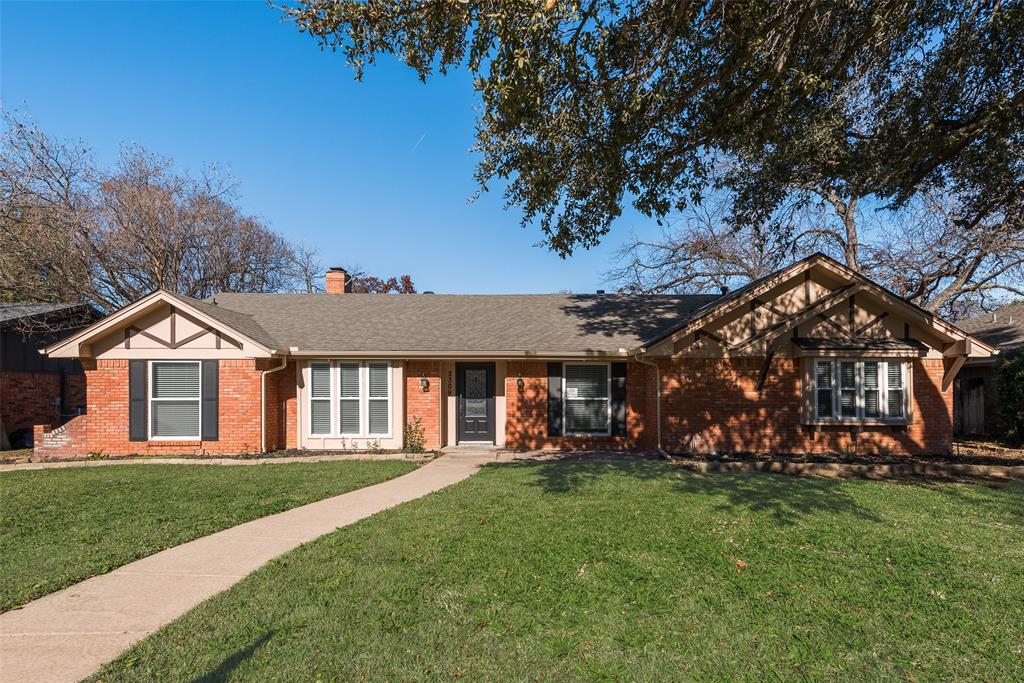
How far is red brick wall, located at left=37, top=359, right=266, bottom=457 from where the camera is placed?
12.8 meters

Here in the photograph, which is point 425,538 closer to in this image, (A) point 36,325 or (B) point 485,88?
(B) point 485,88

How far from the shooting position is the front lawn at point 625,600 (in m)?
3.54

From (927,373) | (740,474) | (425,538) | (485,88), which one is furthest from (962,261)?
(425,538)

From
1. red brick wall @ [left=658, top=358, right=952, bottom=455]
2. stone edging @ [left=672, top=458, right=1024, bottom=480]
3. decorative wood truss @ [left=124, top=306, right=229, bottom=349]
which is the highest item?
decorative wood truss @ [left=124, top=306, right=229, bottom=349]

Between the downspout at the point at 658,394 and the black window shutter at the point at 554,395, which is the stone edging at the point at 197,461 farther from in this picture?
the downspout at the point at 658,394

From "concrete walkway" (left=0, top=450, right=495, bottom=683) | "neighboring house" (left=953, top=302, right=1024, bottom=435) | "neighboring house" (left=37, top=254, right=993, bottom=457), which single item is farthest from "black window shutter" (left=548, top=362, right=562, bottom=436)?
"neighboring house" (left=953, top=302, right=1024, bottom=435)

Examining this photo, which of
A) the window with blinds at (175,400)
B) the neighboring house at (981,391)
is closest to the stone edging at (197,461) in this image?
the window with blinds at (175,400)

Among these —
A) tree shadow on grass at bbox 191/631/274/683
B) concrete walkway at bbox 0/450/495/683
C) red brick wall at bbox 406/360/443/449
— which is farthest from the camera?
red brick wall at bbox 406/360/443/449

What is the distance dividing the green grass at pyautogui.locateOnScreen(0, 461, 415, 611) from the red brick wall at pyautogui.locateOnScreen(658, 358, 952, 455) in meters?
6.36

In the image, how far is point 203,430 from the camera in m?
12.9

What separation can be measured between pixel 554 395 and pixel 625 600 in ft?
31.2

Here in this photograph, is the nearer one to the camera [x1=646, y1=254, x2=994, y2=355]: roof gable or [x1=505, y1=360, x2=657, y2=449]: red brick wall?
[x1=646, y1=254, x2=994, y2=355]: roof gable

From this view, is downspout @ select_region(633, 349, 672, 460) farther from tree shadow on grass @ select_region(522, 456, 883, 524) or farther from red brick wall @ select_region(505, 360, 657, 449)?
tree shadow on grass @ select_region(522, 456, 883, 524)

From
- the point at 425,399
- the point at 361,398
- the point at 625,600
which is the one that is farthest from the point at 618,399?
the point at 625,600
